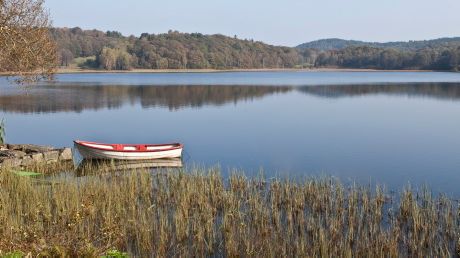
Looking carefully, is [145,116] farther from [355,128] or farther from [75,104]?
[355,128]

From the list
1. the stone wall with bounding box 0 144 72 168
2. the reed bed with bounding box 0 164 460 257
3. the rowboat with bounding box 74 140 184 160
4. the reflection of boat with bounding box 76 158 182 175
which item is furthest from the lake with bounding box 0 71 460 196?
the stone wall with bounding box 0 144 72 168

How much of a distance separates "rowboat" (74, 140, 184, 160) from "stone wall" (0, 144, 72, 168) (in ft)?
3.30

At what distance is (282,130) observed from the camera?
157 ft

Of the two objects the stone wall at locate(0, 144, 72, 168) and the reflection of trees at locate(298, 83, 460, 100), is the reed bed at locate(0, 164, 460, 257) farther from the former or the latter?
the reflection of trees at locate(298, 83, 460, 100)

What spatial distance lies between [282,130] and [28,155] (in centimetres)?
2683

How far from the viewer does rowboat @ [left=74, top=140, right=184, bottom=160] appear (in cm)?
2922

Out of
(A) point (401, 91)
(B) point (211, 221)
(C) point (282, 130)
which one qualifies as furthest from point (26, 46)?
(A) point (401, 91)

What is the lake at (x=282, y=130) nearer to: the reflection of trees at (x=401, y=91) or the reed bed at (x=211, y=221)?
the reflection of trees at (x=401, y=91)

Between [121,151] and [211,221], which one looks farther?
[121,151]

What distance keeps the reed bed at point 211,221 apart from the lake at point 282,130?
555 centimetres

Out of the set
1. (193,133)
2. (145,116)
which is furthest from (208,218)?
(145,116)

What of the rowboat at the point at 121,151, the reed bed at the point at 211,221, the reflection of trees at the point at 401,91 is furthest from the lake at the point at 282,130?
the reed bed at the point at 211,221

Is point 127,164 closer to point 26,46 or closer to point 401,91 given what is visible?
point 26,46

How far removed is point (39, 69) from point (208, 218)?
18.9m
